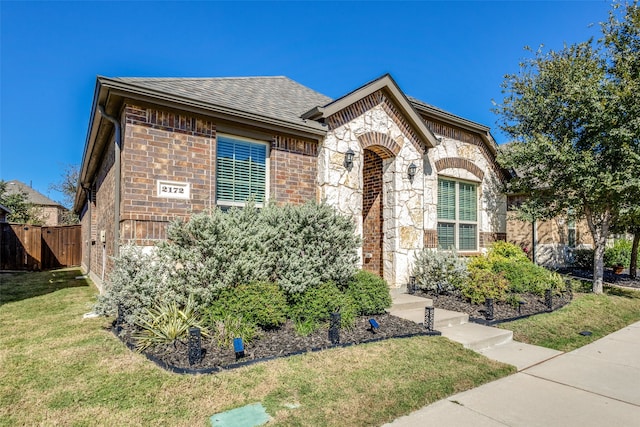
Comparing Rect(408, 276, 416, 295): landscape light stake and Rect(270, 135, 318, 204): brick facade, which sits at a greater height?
Rect(270, 135, 318, 204): brick facade

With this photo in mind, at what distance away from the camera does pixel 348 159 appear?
8.13 m

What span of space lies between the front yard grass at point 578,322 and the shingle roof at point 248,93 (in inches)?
236

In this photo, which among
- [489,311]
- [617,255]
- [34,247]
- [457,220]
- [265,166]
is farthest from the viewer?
[34,247]

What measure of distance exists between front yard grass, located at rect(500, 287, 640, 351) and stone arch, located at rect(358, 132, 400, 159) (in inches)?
184

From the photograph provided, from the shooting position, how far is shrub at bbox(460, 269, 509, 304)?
746 cm

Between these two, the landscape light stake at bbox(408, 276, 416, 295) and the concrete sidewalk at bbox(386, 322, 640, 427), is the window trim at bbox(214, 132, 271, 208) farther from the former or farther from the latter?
the concrete sidewalk at bbox(386, 322, 640, 427)

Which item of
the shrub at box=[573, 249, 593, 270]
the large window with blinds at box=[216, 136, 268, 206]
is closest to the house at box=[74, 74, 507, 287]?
the large window with blinds at box=[216, 136, 268, 206]

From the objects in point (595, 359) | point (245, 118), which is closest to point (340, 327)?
point (595, 359)

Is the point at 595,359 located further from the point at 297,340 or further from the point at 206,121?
the point at 206,121

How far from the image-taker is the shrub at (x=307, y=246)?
5605 millimetres

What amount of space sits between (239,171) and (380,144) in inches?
142

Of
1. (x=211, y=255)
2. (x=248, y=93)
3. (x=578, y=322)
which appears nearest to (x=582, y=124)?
(x=578, y=322)

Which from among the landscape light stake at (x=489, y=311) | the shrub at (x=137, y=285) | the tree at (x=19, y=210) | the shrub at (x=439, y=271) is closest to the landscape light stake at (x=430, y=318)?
the landscape light stake at (x=489, y=311)

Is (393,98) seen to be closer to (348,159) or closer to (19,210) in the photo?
(348,159)
